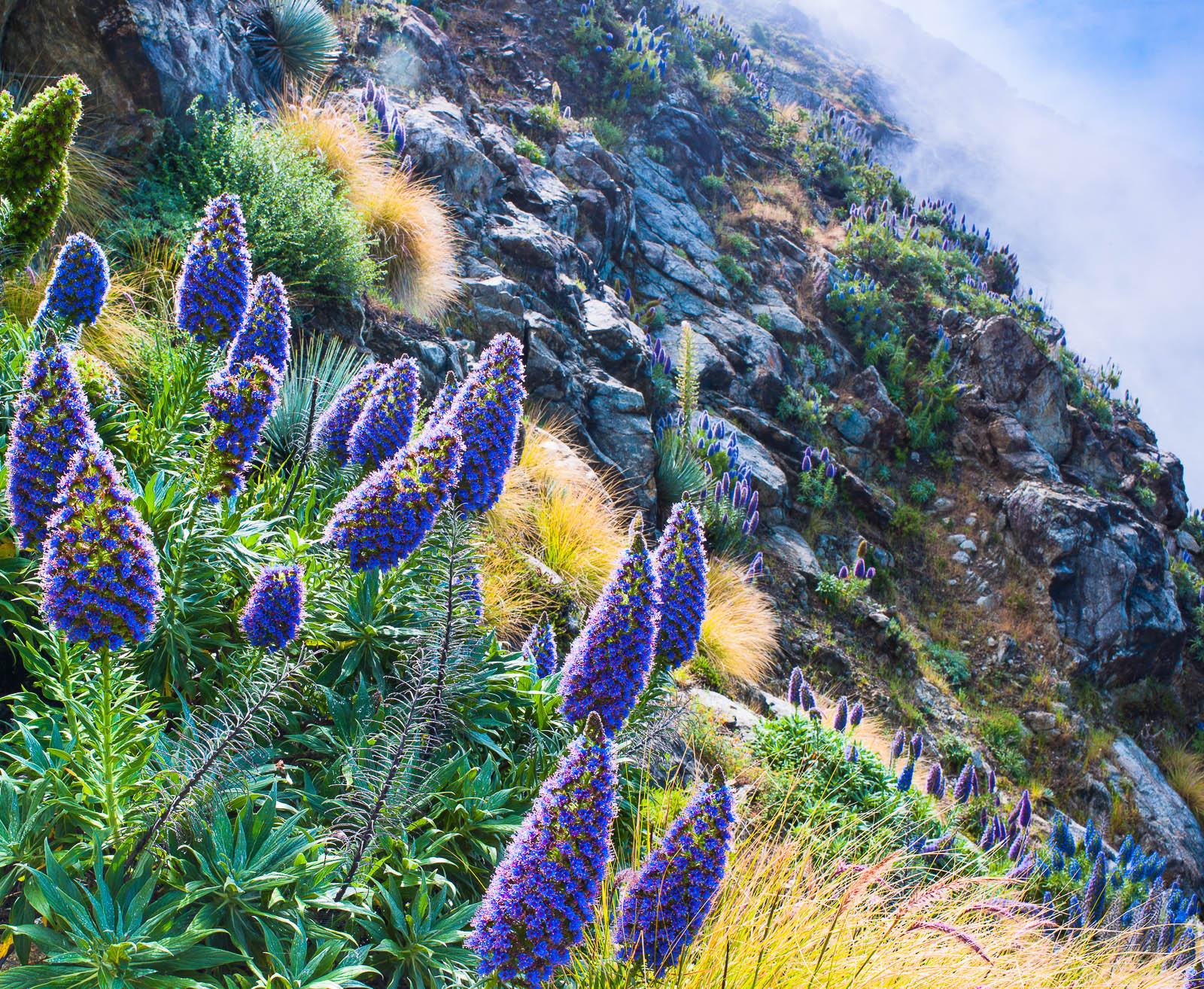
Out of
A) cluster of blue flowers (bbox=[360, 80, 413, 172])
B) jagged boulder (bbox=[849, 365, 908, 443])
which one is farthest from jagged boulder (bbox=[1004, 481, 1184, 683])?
cluster of blue flowers (bbox=[360, 80, 413, 172])

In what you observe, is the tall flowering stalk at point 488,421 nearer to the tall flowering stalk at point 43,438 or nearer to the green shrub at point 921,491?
the tall flowering stalk at point 43,438

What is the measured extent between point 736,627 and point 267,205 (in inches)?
260

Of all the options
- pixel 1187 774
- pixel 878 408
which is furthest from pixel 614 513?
pixel 1187 774

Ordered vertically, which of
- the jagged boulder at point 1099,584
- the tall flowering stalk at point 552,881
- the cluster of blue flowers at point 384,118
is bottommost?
the tall flowering stalk at point 552,881

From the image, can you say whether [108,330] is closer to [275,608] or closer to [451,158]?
[275,608]

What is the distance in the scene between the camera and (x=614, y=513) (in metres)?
7.84

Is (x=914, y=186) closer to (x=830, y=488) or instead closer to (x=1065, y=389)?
(x=1065, y=389)

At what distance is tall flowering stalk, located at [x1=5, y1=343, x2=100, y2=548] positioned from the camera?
220 cm

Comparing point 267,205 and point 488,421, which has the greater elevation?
point 267,205

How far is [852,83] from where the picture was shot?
42.1 m

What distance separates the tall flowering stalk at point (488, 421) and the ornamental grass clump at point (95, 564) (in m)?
1.34

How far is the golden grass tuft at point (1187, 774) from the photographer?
504 inches

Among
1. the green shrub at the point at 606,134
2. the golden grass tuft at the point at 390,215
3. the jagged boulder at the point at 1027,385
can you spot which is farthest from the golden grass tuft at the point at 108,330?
the jagged boulder at the point at 1027,385

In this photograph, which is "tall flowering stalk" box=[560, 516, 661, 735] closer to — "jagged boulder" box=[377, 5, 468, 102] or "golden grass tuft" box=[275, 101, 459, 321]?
"golden grass tuft" box=[275, 101, 459, 321]
